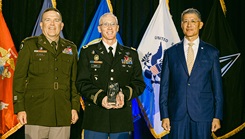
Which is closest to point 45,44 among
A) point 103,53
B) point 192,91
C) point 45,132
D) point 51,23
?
point 51,23

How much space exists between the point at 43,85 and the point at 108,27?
0.73 metres

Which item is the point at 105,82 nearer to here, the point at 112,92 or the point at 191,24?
the point at 112,92

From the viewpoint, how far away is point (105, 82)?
2910mm

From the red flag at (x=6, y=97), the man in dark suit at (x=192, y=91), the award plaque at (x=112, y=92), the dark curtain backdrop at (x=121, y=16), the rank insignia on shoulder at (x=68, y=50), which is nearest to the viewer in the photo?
the award plaque at (x=112, y=92)

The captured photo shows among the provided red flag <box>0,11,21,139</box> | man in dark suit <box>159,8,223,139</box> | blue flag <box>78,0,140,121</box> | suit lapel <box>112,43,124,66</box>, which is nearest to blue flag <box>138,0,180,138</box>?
blue flag <box>78,0,140,121</box>

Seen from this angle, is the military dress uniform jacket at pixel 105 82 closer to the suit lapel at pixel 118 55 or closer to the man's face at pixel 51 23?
the suit lapel at pixel 118 55

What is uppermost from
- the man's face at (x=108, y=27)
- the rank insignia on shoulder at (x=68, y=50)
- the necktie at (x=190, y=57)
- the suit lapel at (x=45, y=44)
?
the man's face at (x=108, y=27)

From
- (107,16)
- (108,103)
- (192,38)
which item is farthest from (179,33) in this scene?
(108,103)

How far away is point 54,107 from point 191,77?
1.19 meters

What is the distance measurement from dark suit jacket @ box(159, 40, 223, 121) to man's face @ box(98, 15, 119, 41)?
579 mm

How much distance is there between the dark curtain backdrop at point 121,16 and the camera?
459 cm

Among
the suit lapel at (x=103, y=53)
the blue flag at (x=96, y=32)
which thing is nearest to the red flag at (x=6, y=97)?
the blue flag at (x=96, y=32)

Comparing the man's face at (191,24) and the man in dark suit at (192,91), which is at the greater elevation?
the man's face at (191,24)

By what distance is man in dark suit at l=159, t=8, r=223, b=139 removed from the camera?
2930 millimetres
